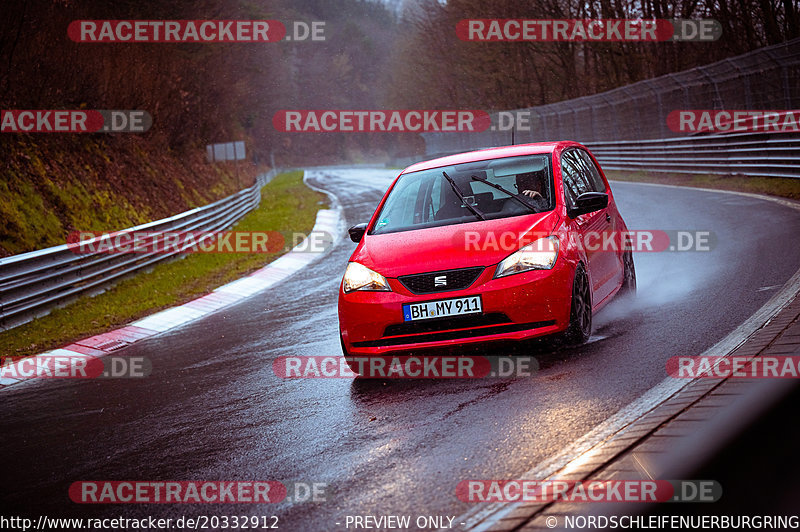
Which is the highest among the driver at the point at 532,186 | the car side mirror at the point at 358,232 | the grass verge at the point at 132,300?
the driver at the point at 532,186

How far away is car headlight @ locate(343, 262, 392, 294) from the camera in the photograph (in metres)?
6.45

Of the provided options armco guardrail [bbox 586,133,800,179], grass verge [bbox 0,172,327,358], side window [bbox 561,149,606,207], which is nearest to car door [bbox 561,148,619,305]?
side window [bbox 561,149,606,207]

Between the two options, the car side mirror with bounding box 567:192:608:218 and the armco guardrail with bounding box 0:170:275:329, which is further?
the armco guardrail with bounding box 0:170:275:329

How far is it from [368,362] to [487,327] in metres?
1.05

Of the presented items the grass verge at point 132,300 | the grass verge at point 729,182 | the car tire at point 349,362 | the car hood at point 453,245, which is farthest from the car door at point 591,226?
the grass verge at point 729,182

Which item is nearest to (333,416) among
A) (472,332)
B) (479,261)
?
(472,332)

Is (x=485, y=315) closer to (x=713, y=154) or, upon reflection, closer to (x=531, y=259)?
(x=531, y=259)

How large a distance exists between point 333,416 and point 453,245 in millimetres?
1631

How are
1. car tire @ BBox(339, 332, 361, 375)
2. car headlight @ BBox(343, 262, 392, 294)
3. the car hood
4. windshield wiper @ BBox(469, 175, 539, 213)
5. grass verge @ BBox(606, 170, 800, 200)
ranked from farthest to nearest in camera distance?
grass verge @ BBox(606, 170, 800, 200), windshield wiper @ BBox(469, 175, 539, 213), car tire @ BBox(339, 332, 361, 375), car headlight @ BBox(343, 262, 392, 294), the car hood

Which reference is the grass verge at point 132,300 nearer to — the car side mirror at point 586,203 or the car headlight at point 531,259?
the car headlight at point 531,259

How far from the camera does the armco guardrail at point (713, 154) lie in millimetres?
20250

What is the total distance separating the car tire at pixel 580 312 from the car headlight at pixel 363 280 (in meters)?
1.37

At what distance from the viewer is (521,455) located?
4.35 meters

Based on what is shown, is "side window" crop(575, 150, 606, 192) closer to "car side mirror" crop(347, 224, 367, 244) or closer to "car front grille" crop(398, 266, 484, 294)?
"car side mirror" crop(347, 224, 367, 244)
